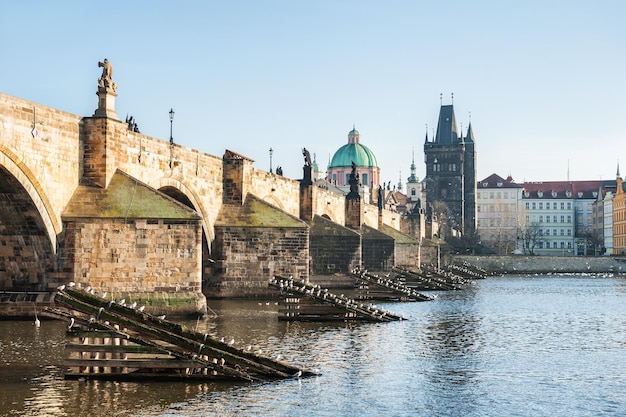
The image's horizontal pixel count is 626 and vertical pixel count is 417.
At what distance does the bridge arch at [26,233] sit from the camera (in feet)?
85.6

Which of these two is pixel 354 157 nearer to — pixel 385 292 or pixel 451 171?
pixel 451 171

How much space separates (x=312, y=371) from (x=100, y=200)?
12.7 m

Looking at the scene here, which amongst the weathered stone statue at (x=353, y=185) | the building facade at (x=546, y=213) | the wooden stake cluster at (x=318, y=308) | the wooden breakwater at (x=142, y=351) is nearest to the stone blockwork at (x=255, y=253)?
the wooden stake cluster at (x=318, y=308)

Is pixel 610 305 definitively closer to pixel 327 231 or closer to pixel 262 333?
pixel 327 231

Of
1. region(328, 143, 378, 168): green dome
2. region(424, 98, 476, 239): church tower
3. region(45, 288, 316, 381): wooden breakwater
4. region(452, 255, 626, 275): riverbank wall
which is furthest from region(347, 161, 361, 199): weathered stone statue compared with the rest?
region(328, 143, 378, 168): green dome

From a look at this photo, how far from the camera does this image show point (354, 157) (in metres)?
167

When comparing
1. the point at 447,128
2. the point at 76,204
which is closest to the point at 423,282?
the point at 76,204

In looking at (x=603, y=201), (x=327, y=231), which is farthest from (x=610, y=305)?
(x=603, y=201)

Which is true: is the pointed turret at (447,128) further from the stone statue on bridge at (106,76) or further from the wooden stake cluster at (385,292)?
the stone statue on bridge at (106,76)

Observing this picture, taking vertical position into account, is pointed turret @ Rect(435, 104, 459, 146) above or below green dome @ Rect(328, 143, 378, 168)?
above

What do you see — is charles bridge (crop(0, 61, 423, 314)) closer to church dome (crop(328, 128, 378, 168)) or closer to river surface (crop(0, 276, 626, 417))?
river surface (crop(0, 276, 626, 417))

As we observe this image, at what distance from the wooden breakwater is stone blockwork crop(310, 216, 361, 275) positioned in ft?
114

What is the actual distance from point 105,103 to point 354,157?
5457 inches

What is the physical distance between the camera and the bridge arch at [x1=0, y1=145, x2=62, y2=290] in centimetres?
2608
